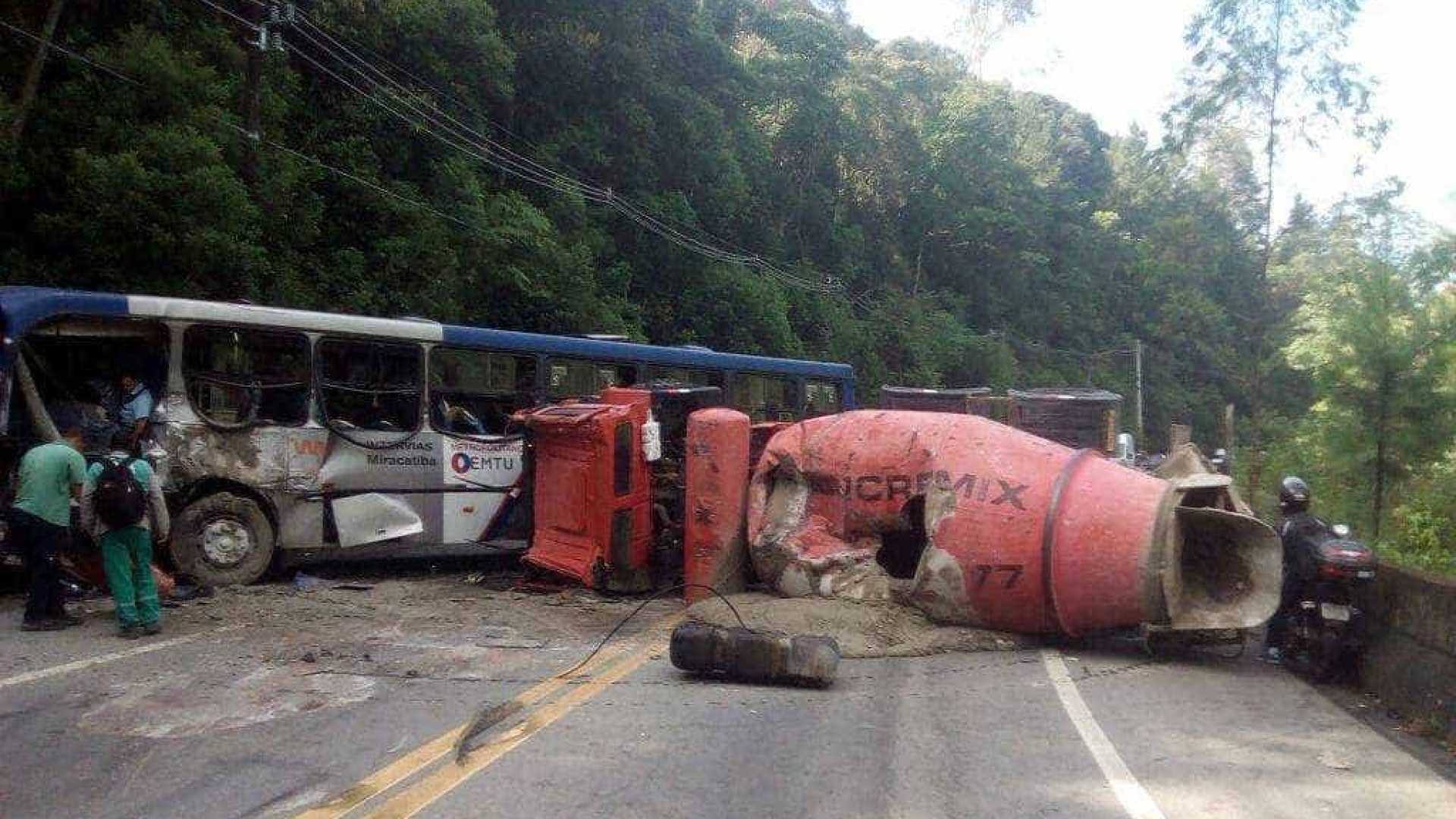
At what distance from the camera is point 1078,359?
182 ft

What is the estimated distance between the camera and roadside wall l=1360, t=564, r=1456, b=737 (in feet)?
21.5

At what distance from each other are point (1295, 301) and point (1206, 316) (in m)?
5.57

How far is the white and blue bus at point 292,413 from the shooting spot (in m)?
9.52

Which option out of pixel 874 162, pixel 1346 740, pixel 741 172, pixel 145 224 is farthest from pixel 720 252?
pixel 1346 740

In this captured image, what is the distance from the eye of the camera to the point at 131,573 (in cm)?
820

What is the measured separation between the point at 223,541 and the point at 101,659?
2986 millimetres

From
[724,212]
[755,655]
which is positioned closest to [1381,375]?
[755,655]


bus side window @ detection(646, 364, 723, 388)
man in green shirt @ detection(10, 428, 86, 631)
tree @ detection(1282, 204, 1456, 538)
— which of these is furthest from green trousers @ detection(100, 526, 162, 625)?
tree @ detection(1282, 204, 1456, 538)

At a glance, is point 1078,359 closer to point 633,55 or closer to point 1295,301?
point 1295,301

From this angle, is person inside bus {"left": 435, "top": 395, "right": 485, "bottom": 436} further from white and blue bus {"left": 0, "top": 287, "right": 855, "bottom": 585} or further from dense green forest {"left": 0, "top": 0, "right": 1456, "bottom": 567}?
dense green forest {"left": 0, "top": 0, "right": 1456, "bottom": 567}

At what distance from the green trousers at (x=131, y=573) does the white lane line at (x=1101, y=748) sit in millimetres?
6485

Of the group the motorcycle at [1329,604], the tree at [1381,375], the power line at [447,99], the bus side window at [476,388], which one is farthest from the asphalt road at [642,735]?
the power line at [447,99]

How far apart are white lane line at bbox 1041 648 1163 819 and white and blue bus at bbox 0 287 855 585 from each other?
229 inches

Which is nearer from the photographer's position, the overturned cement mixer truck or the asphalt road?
the asphalt road
